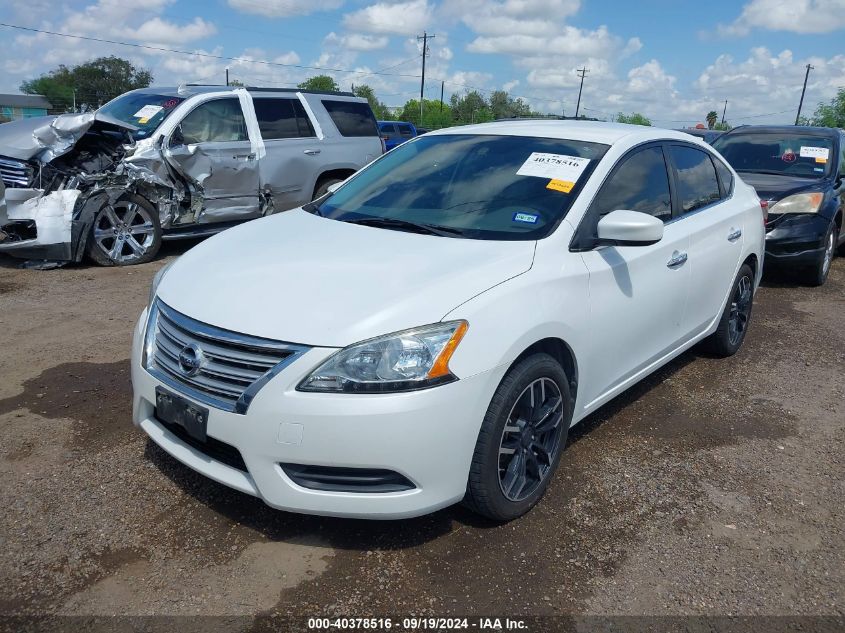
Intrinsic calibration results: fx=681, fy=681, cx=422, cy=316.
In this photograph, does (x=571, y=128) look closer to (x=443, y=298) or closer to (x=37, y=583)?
(x=443, y=298)

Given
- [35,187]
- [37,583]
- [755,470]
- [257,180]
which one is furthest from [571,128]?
[35,187]

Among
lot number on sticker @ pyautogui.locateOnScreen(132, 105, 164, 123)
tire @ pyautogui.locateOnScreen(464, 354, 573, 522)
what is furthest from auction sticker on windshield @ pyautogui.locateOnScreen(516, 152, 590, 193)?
lot number on sticker @ pyautogui.locateOnScreen(132, 105, 164, 123)

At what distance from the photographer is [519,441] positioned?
2.92 m

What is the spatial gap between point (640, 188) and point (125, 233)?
19.3ft

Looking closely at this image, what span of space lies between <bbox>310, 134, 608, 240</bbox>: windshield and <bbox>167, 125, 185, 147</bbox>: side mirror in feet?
14.1

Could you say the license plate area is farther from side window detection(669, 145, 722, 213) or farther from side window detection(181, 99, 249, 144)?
side window detection(181, 99, 249, 144)

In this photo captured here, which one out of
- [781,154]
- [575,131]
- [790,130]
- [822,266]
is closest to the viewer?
[575,131]

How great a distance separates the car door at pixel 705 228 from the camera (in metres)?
4.23

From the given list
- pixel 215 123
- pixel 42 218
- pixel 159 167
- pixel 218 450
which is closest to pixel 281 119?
pixel 215 123

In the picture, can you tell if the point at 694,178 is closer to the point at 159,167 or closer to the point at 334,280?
the point at 334,280

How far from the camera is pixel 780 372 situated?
5.14 meters

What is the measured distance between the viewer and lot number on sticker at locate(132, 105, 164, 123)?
792 cm

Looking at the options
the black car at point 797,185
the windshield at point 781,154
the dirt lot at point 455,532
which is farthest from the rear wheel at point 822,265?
the dirt lot at point 455,532

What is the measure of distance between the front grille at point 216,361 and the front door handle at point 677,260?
235cm
